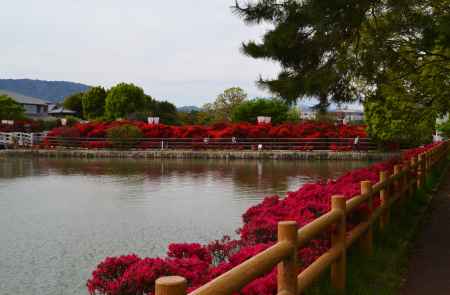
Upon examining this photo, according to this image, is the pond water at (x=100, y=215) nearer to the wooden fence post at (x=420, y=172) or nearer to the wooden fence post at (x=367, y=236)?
the wooden fence post at (x=367, y=236)

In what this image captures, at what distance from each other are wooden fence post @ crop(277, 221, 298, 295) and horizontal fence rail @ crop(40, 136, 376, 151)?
38.2m

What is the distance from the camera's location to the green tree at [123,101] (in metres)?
87.8

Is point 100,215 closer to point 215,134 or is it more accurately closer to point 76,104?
point 215,134

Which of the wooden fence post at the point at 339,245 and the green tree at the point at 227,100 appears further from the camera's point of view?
the green tree at the point at 227,100

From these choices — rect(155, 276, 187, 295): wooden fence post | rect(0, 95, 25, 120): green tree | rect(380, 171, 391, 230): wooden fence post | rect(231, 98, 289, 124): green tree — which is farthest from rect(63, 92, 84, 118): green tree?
rect(155, 276, 187, 295): wooden fence post

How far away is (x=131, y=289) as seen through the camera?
207 inches

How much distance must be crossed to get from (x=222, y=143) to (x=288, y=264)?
1599 inches

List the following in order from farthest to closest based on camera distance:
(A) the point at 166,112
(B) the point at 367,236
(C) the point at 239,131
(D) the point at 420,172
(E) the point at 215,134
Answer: (A) the point at 166,112 < (E) the point at 215,134 < (C) the point at 239,131 < (D) the point at 420,172 < (B) the point at 367,236

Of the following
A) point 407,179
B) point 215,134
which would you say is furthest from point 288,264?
point 215,134

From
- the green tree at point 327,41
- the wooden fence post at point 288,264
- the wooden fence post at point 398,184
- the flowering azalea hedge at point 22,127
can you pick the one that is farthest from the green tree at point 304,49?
the flowering azalea hedge at point 22,127

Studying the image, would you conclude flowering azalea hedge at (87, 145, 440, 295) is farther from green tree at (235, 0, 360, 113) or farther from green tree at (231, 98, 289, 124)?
green tree at (231, 98, 289, 124)

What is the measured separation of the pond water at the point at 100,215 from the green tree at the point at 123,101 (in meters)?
61.1

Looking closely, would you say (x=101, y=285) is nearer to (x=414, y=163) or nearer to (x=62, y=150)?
(x=414, y=163)

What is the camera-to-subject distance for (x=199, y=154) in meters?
41.4
